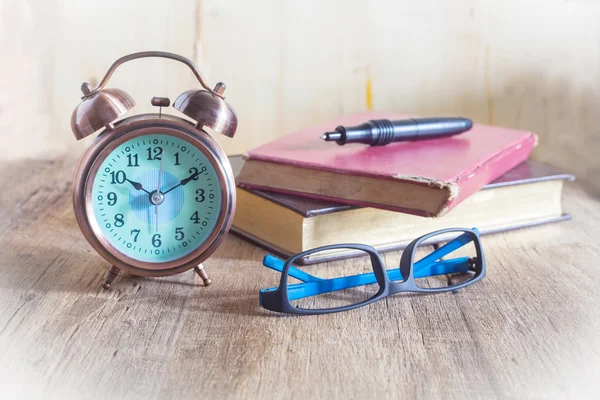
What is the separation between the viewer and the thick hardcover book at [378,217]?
60.5 inches

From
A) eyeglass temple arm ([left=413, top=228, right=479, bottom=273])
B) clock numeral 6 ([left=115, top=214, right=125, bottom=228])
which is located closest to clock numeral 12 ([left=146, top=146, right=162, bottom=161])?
clock numeral 6 ([left=115, top=214, right=125, bottom=228])

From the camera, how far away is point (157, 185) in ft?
4.50

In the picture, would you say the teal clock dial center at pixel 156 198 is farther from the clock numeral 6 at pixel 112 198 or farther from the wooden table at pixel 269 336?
the wooden table at pixel 269 336

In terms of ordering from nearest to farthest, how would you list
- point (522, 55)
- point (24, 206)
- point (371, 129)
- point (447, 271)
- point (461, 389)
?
point (461, 389) → point (447, 271) → point (371, 129) → point (24, 206) → point (522, 55)

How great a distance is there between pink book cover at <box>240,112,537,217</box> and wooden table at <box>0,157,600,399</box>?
0.20 m

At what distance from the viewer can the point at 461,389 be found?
1079 millimetres

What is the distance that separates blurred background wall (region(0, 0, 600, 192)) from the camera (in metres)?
Answer: 2.25

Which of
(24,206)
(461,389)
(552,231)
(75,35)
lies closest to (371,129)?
(552,231)

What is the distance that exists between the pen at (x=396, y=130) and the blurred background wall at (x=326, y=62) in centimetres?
63

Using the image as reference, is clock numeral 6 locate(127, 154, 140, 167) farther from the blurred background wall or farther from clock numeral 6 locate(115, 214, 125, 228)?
the blurred background wall

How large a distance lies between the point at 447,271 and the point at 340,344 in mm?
382

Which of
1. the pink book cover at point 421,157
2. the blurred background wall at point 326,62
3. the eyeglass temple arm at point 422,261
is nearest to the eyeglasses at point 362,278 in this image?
the eyeglass temple arm at point 422,261

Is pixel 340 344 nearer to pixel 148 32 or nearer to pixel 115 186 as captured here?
pixel 115 186

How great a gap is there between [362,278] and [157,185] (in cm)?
43
